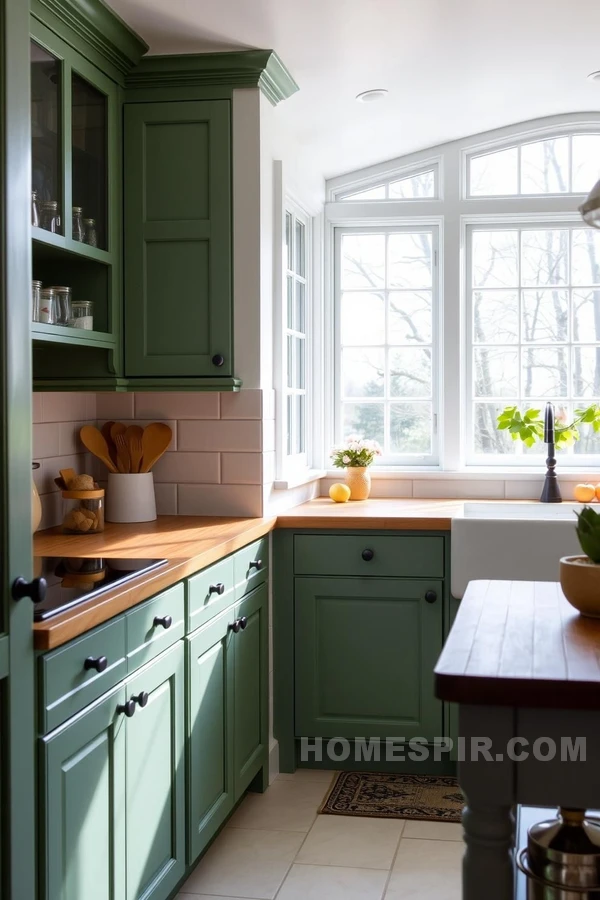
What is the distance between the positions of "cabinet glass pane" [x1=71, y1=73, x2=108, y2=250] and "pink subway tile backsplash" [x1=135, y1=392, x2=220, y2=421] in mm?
639

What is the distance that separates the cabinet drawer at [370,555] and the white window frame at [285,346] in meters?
0.28

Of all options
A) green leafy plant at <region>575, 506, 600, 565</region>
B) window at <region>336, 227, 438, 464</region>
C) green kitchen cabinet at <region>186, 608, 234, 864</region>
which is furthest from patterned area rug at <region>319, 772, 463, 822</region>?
green leafy plant at <region>575, 506, 600, 565</region>

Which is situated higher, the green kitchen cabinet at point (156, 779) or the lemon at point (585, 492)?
the lemon at point (585, 492)

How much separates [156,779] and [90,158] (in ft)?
5.91

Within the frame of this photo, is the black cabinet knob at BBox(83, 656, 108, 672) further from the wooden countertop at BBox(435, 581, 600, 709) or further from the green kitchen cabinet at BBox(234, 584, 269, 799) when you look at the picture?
the green kitchen cabinet at BBox(234, 584, 269, 799)

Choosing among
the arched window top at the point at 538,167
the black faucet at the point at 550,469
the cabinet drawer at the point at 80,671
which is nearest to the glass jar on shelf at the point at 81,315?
the cabinet drawer at the point at 80,671

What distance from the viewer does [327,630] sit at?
3656 millimetres

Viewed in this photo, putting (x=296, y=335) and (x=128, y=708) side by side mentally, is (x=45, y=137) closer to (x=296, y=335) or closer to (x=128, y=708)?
(x=128, y=708)

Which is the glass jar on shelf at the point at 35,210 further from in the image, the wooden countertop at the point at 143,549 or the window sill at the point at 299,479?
the window sill at the point at 299,479

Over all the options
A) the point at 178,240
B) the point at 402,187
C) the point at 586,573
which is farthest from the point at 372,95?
the point at 586,573

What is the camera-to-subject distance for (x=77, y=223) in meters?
2.91

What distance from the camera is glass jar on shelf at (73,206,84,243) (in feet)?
9.46

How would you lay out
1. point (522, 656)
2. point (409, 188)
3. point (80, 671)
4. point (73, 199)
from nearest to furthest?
point (522, 656) < point (80, 671) < point (73, 199) < point (409, 188)

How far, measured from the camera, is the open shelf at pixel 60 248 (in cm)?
261
